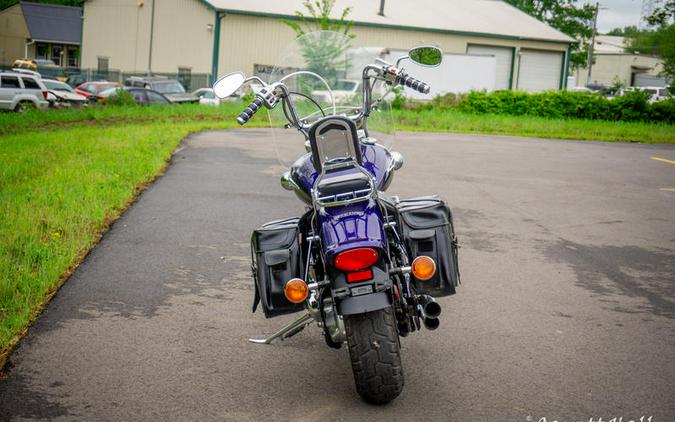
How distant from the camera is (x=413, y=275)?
4430 millimetres

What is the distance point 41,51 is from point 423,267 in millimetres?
78061

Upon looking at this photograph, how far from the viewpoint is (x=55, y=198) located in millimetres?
9562

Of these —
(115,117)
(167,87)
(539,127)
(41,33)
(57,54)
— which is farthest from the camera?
(57,54)

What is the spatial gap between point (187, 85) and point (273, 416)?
3767cm

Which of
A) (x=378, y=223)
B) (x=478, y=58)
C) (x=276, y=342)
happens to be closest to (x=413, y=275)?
(x=378, y=223)

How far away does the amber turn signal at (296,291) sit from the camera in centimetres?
418

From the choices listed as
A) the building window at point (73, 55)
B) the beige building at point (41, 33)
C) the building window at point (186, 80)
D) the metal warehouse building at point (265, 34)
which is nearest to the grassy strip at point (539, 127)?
the building window at point (186, 80)

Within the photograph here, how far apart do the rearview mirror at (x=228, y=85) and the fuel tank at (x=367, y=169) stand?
0.58 m

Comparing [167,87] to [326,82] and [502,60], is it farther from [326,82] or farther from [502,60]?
[326,82]

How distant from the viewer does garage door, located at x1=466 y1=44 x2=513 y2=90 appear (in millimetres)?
44844

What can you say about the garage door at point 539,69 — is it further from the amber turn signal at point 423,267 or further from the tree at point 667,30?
the amber turn signal at point 423,267

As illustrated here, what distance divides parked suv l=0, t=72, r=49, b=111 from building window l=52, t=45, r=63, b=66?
4926 centimetres

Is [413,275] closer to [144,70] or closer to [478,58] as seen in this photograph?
[478,58]

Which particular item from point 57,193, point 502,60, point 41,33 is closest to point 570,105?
point 502,60
